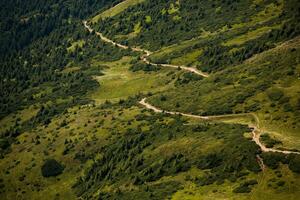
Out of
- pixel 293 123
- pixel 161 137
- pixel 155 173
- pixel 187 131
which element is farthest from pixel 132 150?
pixel 293 123

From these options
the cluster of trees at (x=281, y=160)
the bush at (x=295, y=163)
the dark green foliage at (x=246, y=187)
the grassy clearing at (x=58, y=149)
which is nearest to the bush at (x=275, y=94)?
→ the cluster of trees at (x=281, y=160)

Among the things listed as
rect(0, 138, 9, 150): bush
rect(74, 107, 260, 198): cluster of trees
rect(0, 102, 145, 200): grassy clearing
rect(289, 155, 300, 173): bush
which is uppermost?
rect(289, 155, 300, 173): bush

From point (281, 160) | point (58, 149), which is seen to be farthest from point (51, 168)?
point (281, 160)

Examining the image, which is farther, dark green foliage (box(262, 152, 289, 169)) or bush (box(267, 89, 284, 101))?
bush (box(267, 89, 284, 101))

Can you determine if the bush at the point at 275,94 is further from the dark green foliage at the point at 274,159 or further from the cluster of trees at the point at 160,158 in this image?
the dark green foliage at the point at 274,159

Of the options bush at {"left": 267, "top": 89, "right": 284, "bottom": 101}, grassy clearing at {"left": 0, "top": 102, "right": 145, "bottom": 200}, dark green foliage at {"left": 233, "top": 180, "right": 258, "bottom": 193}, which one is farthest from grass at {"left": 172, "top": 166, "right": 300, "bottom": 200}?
grassy clearing at {"left": 0, "top": 102, "right": 145, "bottom": 200}

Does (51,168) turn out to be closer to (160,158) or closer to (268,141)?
(160,158)

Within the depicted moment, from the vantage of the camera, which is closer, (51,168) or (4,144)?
(51,168)

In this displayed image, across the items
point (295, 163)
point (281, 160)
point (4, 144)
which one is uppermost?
point (295, 163)

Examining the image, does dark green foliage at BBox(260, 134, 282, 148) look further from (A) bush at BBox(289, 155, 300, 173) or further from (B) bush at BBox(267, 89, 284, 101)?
(B) bush at BBox(267, 89, 284, 101)
